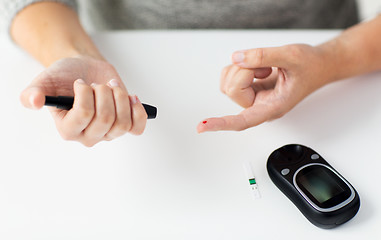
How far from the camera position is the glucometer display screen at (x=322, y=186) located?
16.6 inches

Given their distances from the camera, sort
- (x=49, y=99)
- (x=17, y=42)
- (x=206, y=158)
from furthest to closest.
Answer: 1. (x=17, y=42)
2. (x=206, y=158)
3. (x=49, y=99)

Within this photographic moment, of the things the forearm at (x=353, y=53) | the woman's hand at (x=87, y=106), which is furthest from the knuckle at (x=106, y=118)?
the forearm at (x=353, y=53)

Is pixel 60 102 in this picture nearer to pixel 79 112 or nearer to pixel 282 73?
pixel 79 112

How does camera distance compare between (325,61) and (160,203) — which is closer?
(160,203)

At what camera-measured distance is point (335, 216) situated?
1.35ft

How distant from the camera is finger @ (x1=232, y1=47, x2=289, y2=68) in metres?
0.50

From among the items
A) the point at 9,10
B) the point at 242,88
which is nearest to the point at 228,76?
the point at 242,88

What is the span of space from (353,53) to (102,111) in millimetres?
428

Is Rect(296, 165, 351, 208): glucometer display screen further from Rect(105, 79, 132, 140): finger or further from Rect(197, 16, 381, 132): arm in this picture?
Rect(105, 79, 132, 140): finger

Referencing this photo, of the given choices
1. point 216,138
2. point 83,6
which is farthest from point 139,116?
point 83,6

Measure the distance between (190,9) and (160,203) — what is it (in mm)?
500

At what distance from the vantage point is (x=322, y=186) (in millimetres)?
441

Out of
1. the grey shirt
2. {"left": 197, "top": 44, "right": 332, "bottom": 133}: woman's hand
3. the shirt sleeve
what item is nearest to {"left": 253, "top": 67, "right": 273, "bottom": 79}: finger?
{"left": 197, "top": 44, "right": 332, "bottom": 133}: woman's hand

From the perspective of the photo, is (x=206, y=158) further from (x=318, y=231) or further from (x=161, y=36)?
(x=161, y=36)
